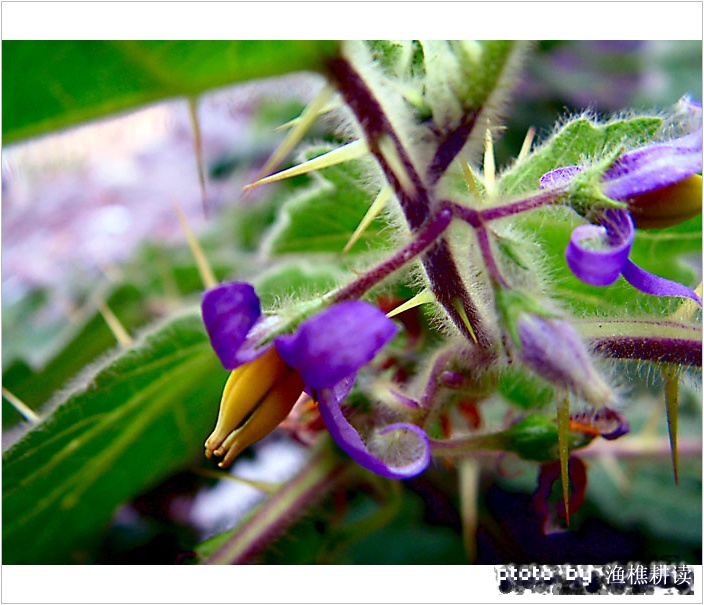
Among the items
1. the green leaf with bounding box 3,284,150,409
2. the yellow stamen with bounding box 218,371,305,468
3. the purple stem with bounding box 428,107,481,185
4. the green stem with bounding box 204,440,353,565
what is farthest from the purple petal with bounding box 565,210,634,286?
the green leaf with bounding box 3,284,150,409

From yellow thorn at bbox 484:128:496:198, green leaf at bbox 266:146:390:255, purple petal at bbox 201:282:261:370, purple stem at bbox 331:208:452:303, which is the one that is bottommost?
purple petal at bbox 201:282:261:370

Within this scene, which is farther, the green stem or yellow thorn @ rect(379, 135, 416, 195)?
the green stem

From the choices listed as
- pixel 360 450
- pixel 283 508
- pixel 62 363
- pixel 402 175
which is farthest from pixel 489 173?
pixel 62 363

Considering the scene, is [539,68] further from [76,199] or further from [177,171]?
[76,199]

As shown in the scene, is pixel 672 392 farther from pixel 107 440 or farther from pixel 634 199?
pixel 107 440

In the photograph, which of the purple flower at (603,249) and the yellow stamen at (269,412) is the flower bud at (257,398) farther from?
the purple flower at (603,249)

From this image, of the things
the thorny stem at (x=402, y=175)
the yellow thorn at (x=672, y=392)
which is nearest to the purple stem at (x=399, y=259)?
the thorny stem at (x=402, y=175)

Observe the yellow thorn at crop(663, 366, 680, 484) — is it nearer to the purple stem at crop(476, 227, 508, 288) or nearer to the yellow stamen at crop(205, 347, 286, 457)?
the purple stem at crop(476, 227, 508, 288)
